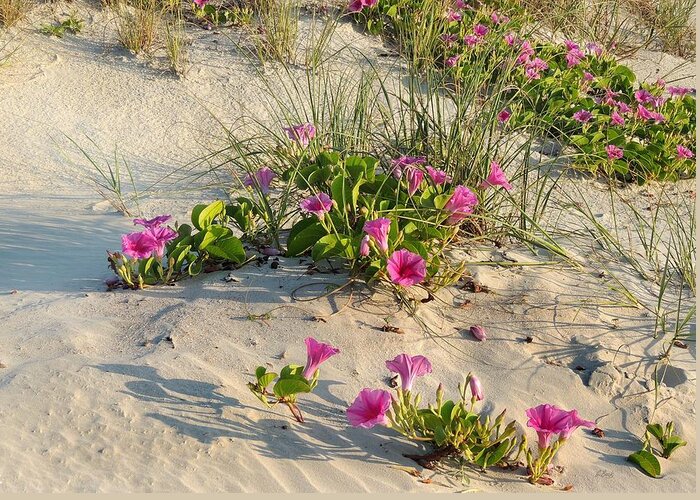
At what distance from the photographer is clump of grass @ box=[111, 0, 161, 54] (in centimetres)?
593

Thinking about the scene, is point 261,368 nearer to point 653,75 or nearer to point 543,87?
point 543,87

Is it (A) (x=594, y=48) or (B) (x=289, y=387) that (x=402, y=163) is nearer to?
(B) (x=289, y=387)

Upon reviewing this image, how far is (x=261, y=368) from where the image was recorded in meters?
2.50

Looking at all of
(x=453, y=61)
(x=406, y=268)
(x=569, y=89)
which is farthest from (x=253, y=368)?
(x=569, y=89)

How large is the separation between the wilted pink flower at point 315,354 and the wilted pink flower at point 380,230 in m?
0.56

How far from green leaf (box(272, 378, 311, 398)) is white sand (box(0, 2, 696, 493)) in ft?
0.28

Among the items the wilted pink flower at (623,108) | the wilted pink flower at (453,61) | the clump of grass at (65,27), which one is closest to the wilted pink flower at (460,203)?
the wilted pink flower at (453,61)

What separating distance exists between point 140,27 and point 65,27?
65cm

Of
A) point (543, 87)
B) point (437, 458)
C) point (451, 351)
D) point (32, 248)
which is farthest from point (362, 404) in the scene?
point (543, 87)

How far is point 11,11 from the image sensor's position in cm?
595

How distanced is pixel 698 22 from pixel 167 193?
4801 mm

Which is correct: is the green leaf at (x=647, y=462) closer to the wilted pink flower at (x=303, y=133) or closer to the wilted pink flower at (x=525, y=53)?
the wilted pink flower at (x=303, y=133)

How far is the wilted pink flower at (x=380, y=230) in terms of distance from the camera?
9.46 ft

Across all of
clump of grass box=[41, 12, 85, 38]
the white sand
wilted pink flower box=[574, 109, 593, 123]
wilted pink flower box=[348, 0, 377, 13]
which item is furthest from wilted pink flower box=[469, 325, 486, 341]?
clump of grass box=[41, 12, 85, 38]
